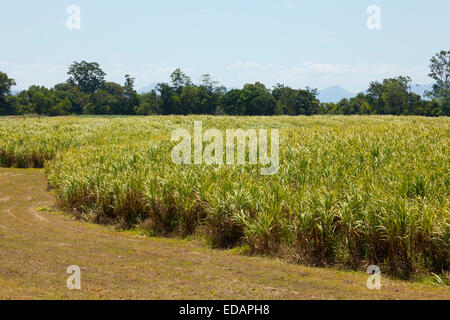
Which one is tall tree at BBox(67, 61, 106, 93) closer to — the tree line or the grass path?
the tree line

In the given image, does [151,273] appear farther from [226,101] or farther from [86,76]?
[86,76]

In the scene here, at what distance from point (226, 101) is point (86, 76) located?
6454 cm

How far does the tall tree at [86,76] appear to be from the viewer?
14150 centimetres

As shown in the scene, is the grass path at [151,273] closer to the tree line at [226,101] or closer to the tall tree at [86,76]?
the tree line at [226,101]

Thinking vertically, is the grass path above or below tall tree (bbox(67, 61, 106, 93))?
below

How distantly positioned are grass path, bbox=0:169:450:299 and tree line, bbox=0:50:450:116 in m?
94.9

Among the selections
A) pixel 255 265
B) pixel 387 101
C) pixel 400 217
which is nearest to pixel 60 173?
pixel 255 265

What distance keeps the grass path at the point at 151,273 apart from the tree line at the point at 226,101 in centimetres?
9492

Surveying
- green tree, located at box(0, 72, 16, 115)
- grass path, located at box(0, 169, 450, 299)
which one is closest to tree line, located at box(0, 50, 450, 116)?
green tree, located at box(0, 72, 16, 115)

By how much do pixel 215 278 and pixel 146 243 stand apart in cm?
362

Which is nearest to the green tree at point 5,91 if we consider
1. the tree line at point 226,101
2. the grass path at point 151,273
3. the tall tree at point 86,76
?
the tree line at point 226,101

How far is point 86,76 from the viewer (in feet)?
470

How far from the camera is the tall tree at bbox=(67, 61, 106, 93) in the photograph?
14150 cm
